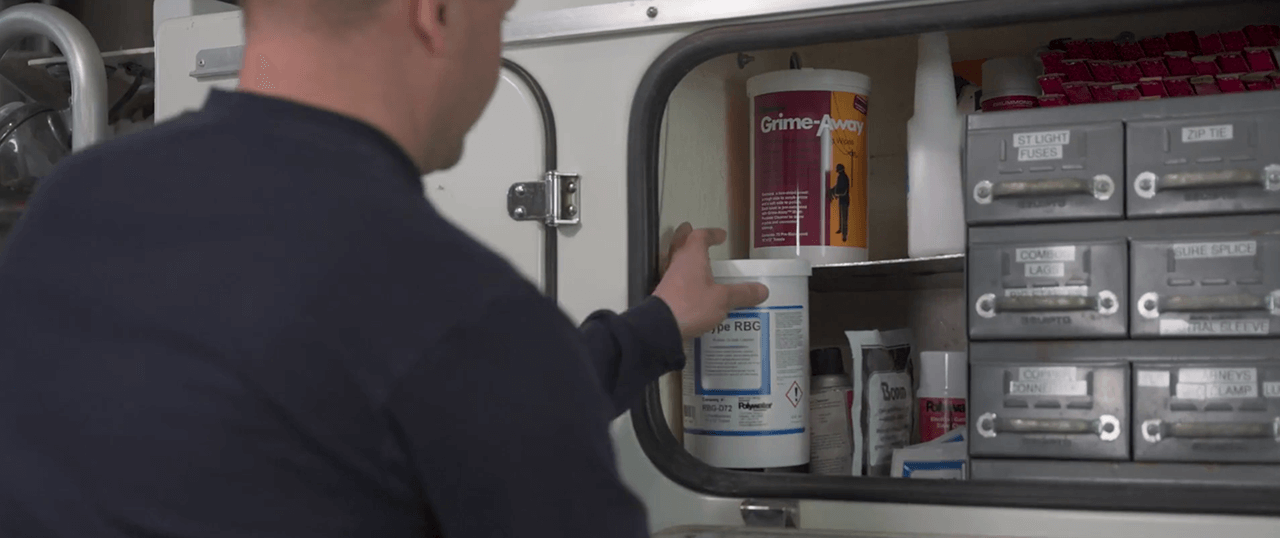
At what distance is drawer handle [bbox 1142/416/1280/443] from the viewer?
1.24 meters

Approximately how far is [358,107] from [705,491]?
0.83m

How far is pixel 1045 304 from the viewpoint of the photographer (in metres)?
1.33

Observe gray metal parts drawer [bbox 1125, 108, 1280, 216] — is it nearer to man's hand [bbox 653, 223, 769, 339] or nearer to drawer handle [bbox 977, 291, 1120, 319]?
drawer handle [bbox 977, 291, 1120, 319]

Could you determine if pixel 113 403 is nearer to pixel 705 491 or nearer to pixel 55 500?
pixel 55 500

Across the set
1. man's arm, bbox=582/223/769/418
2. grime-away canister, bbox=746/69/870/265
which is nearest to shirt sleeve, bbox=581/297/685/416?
man's arm, bbox=582/223/769/418

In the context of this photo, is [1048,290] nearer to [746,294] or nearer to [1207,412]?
[1207,412]

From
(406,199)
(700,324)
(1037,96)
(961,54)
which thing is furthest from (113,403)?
(961,54)

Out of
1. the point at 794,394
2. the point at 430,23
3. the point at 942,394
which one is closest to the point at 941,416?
the point at 942,394

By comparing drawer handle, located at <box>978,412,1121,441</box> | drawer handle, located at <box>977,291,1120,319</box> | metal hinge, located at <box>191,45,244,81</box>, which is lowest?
drawer handle, located at <box>978,412,1121,441</box>

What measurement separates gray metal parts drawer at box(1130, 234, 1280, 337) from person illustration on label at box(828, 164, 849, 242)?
0.43m

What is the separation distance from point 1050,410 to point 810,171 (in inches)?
18.9

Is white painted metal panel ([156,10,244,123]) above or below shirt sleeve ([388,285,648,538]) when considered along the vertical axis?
above

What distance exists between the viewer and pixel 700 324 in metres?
1.45

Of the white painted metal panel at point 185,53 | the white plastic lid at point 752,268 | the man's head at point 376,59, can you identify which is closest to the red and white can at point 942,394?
the white plastic lid at point 752,268
